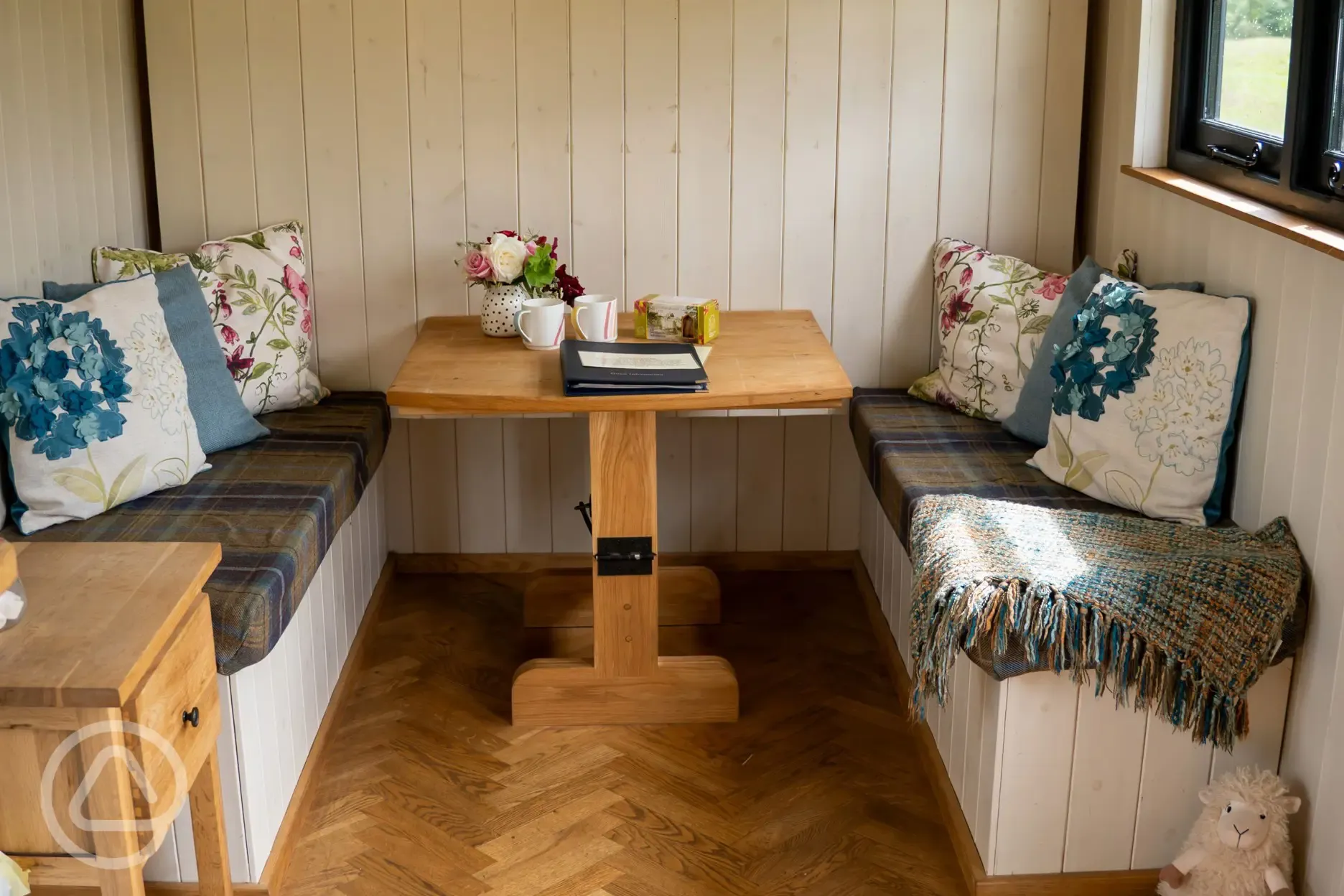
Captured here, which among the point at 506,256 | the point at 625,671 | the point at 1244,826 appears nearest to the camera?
the point at 1244,826

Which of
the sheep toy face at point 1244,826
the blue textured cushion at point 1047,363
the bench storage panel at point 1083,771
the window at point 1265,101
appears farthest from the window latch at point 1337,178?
the sheep toy face at point 1244,826

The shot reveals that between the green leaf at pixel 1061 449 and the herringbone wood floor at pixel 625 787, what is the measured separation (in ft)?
2.08

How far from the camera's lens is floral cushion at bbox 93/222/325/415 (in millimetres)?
2855

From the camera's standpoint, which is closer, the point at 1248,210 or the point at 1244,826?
the point at 1244,826

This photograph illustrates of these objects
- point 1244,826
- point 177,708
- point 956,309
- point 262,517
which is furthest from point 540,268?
point 1244,826

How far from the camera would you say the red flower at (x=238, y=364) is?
2.86 m

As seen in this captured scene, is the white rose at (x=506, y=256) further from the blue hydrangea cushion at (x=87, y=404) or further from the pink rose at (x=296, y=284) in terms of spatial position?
the blue hydrangea cushion at (x=87, y=404)

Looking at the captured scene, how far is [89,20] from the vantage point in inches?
110

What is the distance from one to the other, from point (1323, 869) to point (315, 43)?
8.38 ft

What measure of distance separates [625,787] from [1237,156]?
5.47 ft

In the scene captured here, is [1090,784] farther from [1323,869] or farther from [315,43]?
[315,43]

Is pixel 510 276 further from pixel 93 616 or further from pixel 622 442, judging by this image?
pixel 93 616

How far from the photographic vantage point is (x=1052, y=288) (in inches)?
114

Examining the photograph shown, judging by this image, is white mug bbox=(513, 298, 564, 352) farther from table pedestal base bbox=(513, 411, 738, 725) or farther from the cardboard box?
table pedestal base bbox=(513, 411, 738, 725)
